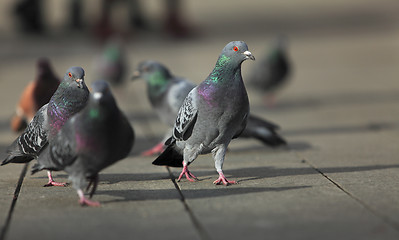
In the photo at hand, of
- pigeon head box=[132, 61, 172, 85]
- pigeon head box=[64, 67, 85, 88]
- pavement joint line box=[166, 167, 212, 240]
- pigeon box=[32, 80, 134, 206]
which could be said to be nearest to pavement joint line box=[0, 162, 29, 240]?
pigeon box=[32, 80, 134, 206]

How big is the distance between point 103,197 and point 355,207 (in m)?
1.99

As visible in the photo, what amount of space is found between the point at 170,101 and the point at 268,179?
6.47ft

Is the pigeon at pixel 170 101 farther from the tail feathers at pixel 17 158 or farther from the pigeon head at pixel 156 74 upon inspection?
Result: the tail feathers at pixel 17 158

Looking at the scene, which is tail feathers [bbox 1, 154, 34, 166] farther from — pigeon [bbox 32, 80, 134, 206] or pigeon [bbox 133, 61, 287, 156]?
pigeon [bbox 133, 61, 287, 156]

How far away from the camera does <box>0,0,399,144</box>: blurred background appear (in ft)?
38.6

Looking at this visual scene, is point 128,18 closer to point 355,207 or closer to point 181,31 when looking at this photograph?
point 181,31

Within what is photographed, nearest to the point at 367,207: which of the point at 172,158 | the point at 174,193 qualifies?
the point at 174,193

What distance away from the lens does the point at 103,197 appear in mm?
5223

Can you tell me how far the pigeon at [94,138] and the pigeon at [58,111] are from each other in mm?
448

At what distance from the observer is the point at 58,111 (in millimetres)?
5285

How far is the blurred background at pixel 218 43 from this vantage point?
463 inches

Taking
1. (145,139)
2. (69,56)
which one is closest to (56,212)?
(145,139)

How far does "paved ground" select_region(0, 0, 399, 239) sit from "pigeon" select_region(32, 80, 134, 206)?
35cm

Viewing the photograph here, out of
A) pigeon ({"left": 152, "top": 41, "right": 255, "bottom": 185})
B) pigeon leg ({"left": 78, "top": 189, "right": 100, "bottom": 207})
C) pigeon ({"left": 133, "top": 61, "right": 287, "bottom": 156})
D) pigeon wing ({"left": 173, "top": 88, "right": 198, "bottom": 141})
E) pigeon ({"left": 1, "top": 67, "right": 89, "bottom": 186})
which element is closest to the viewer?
pigeon leg ({"left": 78, "top": 189, "right": 100, "bottom": 207})
